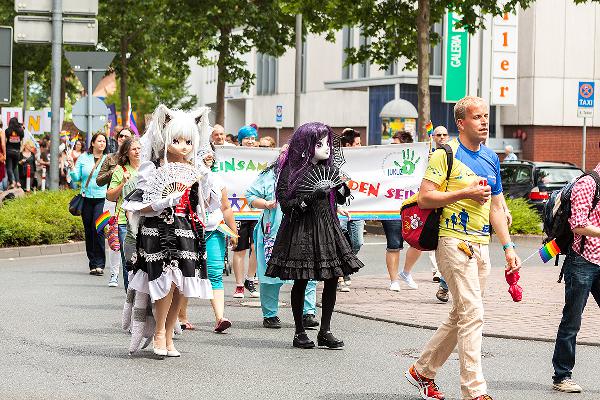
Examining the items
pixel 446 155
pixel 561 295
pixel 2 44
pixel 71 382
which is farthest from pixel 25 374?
→ pixel 2 44

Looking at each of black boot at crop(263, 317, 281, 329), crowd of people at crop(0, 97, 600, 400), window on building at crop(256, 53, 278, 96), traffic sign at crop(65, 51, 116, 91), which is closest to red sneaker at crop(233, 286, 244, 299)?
crowd of people at crop(0, 97, 600, 400)

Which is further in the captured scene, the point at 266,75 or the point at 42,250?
the point at 266,75

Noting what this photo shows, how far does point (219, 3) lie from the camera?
125ft

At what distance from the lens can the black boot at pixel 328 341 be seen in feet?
34.0

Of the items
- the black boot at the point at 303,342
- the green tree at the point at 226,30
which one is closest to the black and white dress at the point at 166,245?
the black boot at the point at 303,342

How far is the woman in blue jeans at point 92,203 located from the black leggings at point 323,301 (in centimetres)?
637

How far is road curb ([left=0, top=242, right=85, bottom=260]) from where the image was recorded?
1917cm

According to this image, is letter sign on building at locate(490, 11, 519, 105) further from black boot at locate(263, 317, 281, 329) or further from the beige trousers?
the beige trousers

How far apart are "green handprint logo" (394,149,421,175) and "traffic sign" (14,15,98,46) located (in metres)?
8.24

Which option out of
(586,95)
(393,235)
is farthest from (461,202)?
(586,95)

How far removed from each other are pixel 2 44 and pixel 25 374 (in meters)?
12.2

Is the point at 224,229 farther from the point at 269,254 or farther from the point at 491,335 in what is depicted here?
the point at 491,335

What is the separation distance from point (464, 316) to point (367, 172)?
9.29 meters

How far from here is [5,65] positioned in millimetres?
19984
